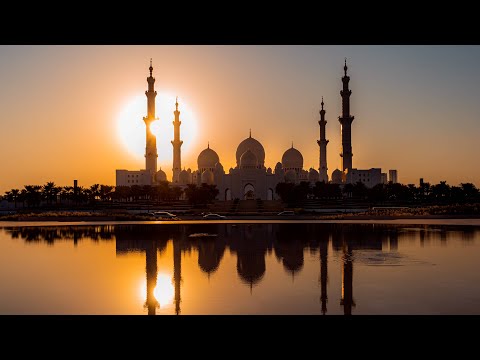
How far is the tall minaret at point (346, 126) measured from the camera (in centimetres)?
6838

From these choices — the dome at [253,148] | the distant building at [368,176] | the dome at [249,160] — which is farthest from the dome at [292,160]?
the distant building at [368,176]

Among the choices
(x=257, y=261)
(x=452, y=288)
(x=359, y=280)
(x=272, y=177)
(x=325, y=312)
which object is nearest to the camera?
(x=325, y=312)

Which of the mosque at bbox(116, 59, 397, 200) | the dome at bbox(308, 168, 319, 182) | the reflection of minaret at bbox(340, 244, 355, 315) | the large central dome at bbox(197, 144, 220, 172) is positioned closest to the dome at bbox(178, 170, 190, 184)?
the mosque at bbox(116, 59, 397, 200)

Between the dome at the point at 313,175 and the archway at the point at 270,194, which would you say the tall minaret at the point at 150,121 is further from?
the dome at the point at 313,175

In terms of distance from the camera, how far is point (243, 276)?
41.1 ft

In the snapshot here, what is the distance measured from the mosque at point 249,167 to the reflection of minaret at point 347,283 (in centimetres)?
Result: 5479

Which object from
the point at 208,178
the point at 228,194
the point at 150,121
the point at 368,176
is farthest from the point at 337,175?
the point at 150,121

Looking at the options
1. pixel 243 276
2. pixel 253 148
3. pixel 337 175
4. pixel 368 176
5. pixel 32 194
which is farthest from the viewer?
pixel 368 176

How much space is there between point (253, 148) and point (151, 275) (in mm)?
64124

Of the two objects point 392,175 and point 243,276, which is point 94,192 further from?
point 392,175
